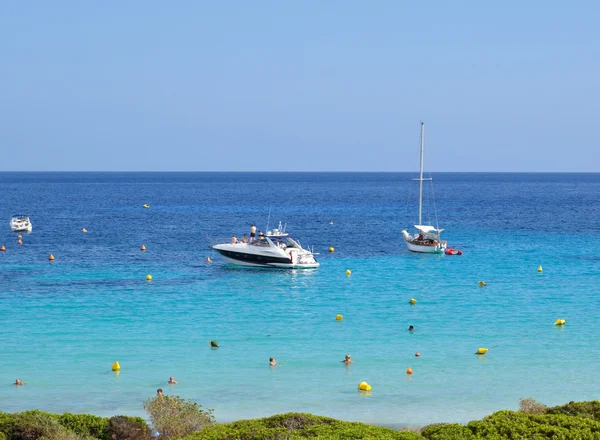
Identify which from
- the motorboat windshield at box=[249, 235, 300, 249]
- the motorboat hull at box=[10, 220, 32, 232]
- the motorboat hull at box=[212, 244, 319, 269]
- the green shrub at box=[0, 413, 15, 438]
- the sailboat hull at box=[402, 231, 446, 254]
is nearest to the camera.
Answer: the green shrub at box=[0, 413, 15, 438]

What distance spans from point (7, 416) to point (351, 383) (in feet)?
43.8

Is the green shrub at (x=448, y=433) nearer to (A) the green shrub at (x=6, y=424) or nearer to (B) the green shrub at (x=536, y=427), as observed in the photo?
(B) the green shrub at (x=536, y=427)

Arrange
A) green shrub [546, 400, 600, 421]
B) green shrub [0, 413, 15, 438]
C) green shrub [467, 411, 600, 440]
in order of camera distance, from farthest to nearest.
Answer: green shrub [546, 400, 600, 421] < green shrub [0, 413, 15, 438] < green shrub [467, 411, 600, 440]

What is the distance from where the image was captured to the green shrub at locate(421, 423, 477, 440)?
1642 centimetres

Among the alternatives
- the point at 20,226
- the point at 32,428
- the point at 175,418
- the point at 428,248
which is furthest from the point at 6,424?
the point at 20,226

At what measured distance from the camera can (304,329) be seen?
37094 mm

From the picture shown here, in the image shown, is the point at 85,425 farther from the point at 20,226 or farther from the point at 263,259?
the point at 20,226

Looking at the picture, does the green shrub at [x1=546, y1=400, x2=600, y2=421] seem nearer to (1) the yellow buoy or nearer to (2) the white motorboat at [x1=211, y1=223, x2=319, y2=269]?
(1) the yellow buoy

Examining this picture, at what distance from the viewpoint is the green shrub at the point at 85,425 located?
18.8 meters

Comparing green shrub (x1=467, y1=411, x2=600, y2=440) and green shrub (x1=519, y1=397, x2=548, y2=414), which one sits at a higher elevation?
green shrub (x1=467, y1=411, x2=600, y2=440)

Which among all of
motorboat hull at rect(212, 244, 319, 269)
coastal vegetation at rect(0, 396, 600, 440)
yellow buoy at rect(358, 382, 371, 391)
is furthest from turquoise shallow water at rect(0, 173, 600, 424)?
coastal vegetation at rect(0, 396, 600, 440)

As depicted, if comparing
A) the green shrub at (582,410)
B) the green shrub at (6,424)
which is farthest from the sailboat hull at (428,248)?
the green shrub at (6,424)

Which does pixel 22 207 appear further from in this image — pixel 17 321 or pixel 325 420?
pixel 325 420

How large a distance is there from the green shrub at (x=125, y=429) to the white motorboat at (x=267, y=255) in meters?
36.8
